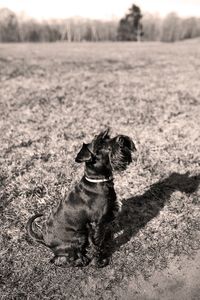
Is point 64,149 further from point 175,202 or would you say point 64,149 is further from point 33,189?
point 175,202

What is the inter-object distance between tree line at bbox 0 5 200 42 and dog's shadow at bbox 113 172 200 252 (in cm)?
4409

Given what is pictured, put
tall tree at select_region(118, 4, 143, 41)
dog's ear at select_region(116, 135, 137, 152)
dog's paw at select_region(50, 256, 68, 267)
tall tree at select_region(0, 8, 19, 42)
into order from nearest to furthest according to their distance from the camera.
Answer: dog's ear at select_region(116, 135, 137, 152)
dog's paw at select_region(50, 256, 68, 267)
tall tree at select_region(118, 4, 143, 41)
tall tree at select_region(0, 8, 19, 42)

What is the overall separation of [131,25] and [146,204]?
4516 centimetres

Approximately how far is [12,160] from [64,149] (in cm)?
111

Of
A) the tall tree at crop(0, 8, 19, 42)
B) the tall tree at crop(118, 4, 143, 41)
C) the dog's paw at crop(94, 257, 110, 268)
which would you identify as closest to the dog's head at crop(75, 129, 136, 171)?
the dog's paw at crop(94, 257, 110, 268)

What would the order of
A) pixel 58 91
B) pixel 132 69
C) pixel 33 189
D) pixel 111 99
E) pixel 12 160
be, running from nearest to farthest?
pixel 33 189
pixel 12 160
pixel 111 99
pixel 58 91
pixel 132 69

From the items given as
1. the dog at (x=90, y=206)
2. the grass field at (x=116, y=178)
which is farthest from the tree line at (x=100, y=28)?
the dog at (x=90, y=206)

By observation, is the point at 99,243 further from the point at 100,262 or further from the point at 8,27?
the point at 8,27

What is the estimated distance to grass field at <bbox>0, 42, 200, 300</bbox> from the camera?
14.8ft

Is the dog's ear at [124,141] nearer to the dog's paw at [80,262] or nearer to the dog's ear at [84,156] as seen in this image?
the dog's ear at [84,156]

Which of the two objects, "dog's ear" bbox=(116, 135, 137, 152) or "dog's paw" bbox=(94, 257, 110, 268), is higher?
"dog's ear" bbox=(116, 135, 137, 152)

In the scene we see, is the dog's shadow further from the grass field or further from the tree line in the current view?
the tree line

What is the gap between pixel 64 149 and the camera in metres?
7.86

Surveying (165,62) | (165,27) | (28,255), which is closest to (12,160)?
(28,255)
